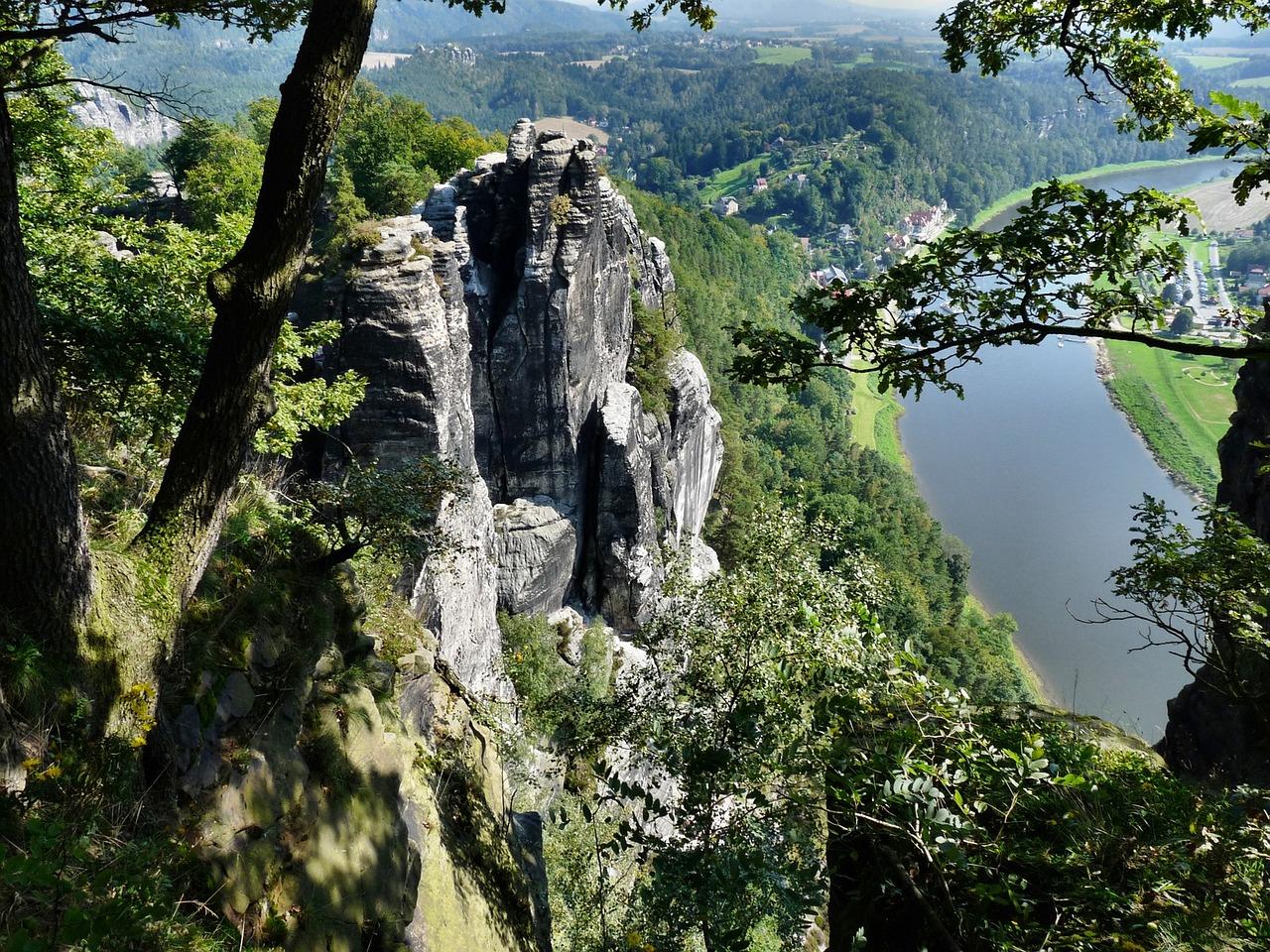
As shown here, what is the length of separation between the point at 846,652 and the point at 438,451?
→ 1298cm

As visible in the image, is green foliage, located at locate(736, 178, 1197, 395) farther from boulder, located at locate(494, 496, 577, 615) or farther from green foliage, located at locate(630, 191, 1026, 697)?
boulder, located at locate(494, 496, 577, 615)

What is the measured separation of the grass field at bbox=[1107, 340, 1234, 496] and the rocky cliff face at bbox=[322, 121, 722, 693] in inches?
1602

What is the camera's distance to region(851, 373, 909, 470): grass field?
66312 millimetres

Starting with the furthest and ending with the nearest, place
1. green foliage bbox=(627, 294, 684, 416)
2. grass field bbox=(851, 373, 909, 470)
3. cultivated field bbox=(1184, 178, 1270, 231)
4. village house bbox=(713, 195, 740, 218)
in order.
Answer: village house bbox=(713, 195, 740, 218)
cultivated field bbox=(1184, 178, 1270, 231)
grass field bbox=(851, 373, 909, 470)
green foliage bbox=(627, 294, 684, 416)

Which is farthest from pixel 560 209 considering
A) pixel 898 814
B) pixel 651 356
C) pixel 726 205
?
pixel 726 205

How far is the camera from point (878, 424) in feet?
235

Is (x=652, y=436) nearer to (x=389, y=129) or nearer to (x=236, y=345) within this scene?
(x=389, y=129)

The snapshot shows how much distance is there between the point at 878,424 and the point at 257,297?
237 ft

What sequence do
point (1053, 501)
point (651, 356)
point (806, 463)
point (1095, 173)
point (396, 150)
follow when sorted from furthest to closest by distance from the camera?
point (1095, 173) < point (806, 463) < point (1053, 501) < point (651, 356) < point (396, 150)

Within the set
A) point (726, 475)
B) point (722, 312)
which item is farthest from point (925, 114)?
point (726, 475)

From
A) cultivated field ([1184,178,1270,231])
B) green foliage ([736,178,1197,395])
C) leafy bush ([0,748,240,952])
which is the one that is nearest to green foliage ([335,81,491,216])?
green foliage ([736,178,1197,395])

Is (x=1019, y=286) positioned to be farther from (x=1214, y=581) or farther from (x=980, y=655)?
(x=980, y=655)

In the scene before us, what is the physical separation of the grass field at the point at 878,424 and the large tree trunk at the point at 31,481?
63.2 metres

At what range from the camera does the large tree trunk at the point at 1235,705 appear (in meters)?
8.46
